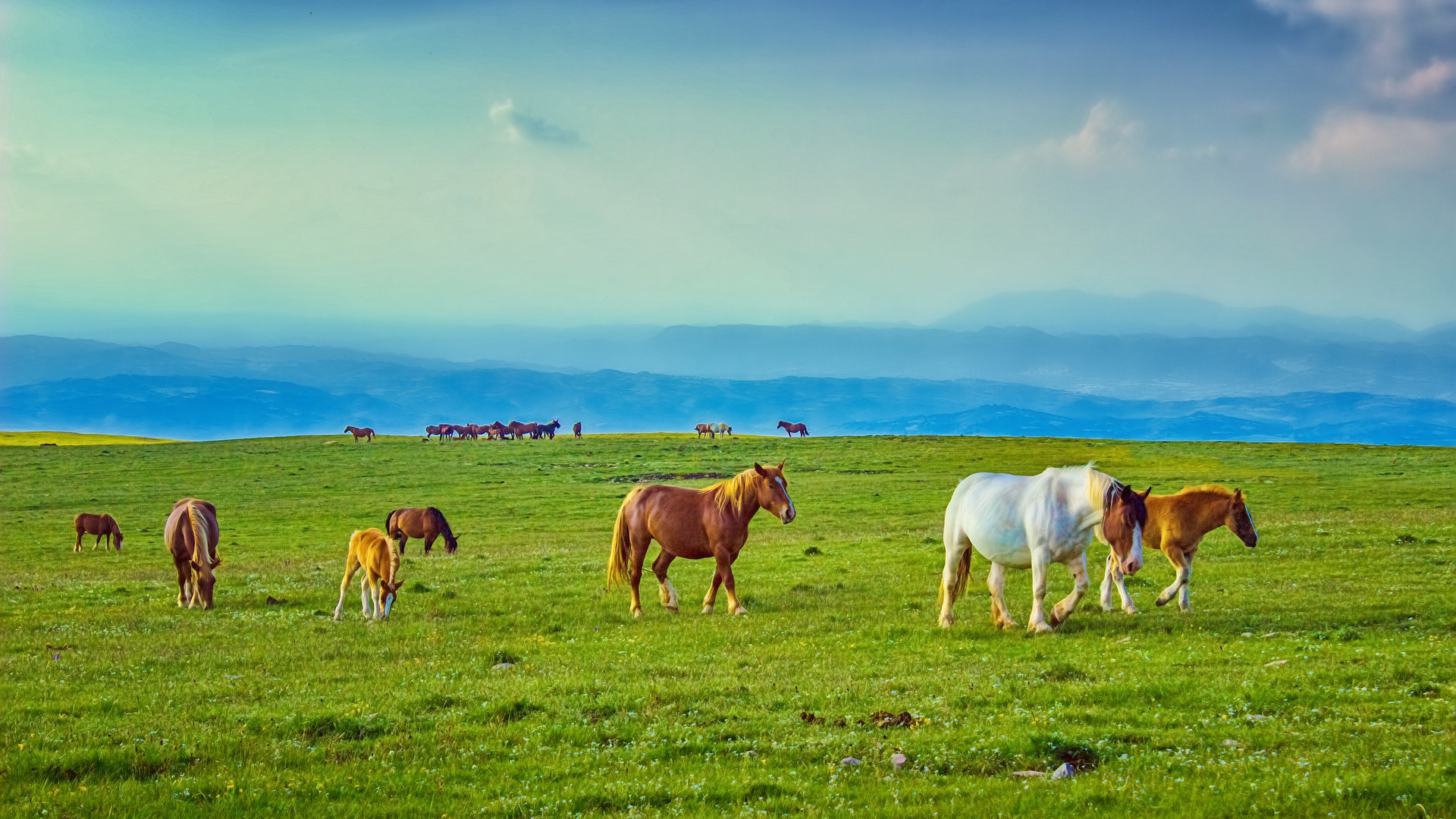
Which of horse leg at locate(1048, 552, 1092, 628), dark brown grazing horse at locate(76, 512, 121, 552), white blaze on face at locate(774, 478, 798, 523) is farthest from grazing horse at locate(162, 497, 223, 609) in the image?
dark brown grazing horse at locate(76, 512, 121, 552)

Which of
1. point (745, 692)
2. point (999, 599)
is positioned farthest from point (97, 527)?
point (999, 599)

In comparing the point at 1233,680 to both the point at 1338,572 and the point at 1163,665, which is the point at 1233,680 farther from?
the point at 1338,572

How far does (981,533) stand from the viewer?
16453 mm

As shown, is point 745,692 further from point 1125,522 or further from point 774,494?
point 1125,522

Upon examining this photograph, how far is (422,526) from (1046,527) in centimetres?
2419

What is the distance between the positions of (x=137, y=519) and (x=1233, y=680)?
48.3m

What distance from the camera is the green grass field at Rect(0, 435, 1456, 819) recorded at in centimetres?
864

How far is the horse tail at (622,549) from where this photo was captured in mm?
19750

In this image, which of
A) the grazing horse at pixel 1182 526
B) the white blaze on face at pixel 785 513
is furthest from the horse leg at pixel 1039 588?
the white blaze on face at pixel 785 513

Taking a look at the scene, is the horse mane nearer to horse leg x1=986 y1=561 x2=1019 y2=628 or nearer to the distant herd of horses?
the distant herd of horses

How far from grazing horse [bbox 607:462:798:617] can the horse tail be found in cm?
2

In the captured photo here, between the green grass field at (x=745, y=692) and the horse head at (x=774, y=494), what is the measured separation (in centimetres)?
190

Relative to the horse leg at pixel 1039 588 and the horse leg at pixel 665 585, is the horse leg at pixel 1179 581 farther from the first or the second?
the horse leg at pixel 665 585

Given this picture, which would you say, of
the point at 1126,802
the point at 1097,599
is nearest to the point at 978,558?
the point at 1097,599
